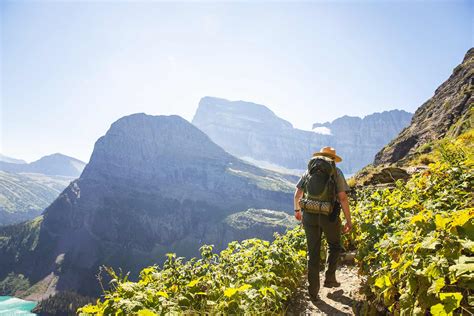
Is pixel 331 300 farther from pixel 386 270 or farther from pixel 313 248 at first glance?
pixel 386 270

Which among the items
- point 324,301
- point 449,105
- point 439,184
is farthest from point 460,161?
point 449,105

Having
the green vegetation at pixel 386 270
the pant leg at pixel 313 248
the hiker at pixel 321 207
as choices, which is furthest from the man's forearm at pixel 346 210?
the pant leg at pixel 313 248

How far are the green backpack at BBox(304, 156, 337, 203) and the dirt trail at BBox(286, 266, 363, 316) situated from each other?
2.41 metres

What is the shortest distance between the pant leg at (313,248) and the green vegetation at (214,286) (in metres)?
0.69

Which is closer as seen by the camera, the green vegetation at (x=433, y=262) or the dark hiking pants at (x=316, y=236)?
the green vegetation at (x=433, y=262)

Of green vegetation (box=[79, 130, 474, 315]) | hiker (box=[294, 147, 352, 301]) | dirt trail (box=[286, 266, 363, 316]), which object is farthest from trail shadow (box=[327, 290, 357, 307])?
green vegetation (box=[79, 130, 474, 315])

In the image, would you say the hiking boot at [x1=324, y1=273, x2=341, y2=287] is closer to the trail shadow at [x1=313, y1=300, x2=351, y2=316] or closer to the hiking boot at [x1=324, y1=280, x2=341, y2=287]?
the hiking boot at [x1=324, y1=280, x2=341, y2=287]

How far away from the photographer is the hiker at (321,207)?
22.8 ft

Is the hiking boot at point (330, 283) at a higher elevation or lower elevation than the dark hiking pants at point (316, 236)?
lower

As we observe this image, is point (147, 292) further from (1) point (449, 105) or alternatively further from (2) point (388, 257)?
(1) point (449, 105)

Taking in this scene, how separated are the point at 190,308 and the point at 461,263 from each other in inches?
161

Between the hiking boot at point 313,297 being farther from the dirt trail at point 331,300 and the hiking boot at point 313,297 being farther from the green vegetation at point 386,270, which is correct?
the green vegetation at point 386,270

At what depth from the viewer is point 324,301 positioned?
23.7 ft

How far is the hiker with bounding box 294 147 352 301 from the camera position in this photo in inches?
274
